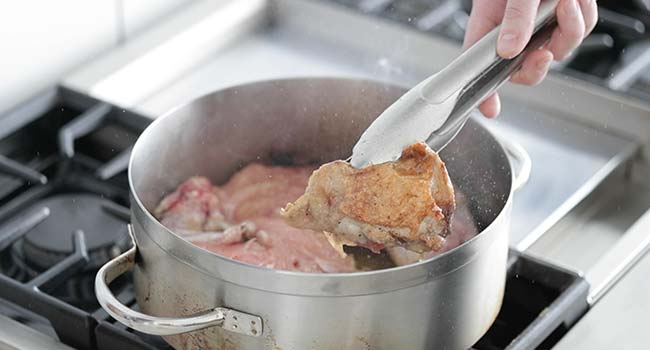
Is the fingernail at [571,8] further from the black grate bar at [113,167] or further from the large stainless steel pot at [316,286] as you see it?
the black grate bar at [113,167]

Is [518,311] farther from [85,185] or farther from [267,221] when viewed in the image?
[85,185]

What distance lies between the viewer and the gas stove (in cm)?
111

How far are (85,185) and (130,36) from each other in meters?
0.34

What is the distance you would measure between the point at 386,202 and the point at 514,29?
0.70ft

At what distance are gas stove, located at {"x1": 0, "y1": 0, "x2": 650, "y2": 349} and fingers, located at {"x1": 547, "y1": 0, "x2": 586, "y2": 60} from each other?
213 mm

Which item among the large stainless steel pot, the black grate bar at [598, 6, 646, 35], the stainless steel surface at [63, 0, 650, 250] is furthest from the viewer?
the black grate bar at [598, 6, 646, 35]

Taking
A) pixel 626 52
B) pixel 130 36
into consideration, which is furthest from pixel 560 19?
pixel 130 36

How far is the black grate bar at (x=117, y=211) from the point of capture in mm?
1232

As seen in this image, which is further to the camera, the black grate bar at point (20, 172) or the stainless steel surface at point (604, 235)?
the black grate bar at point (20, 172)

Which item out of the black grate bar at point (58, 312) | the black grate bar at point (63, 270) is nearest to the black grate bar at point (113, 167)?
the black grate bar at point (63, 270)

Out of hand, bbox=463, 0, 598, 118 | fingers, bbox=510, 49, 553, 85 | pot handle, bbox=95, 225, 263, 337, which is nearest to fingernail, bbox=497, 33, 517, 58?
hand, bbox=463, 0, 598, 118

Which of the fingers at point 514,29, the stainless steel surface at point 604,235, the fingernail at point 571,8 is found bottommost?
the stainless steel surface at point 604,235

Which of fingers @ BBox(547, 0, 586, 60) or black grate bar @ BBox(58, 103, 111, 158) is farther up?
fingers @ BBox(547, 0, 586, 60)

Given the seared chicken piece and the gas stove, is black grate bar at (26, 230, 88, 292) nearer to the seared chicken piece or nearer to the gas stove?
the gas stove
